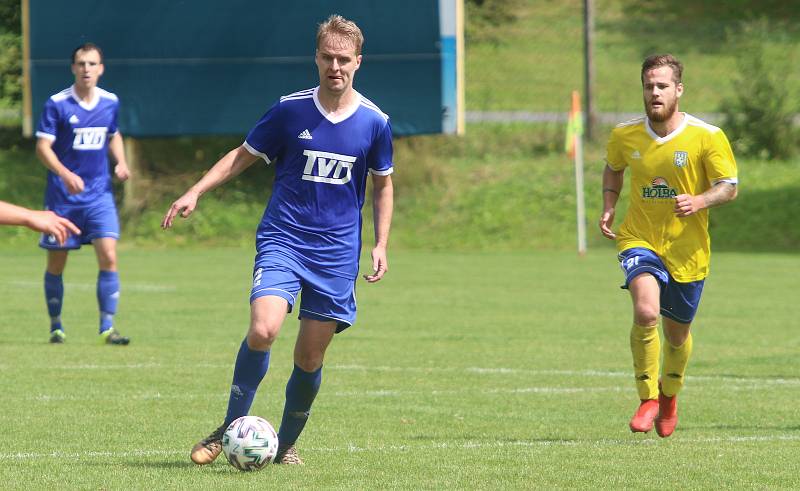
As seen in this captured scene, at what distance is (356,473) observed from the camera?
6.70m

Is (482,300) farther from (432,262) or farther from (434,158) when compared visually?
(434,158)

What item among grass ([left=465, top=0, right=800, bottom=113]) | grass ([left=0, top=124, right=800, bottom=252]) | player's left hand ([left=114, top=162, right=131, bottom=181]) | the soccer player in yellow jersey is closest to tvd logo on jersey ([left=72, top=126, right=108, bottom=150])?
player's left hand ([left=114, top=162, right=131, bottom=181])

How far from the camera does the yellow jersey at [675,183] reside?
26.6ft

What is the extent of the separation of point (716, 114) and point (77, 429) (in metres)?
25.4

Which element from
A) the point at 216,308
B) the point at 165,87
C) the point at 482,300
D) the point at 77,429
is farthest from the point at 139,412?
the point at 165,87

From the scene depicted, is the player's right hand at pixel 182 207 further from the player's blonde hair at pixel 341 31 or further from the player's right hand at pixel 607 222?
the player's right hand at pixel 607 222

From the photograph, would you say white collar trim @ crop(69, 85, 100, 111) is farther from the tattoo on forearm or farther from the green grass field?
the tattoo on forearm

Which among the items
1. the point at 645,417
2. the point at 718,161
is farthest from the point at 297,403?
the point at 718,161

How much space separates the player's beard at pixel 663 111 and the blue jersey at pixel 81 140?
5.99 metres

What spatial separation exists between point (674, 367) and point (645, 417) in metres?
0.57

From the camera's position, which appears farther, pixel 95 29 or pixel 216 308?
pixel 95 29

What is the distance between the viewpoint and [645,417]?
792 centimetres

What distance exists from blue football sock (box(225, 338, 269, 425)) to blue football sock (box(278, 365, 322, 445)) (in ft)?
0.74

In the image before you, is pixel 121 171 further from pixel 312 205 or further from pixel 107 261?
pixel 312 205
